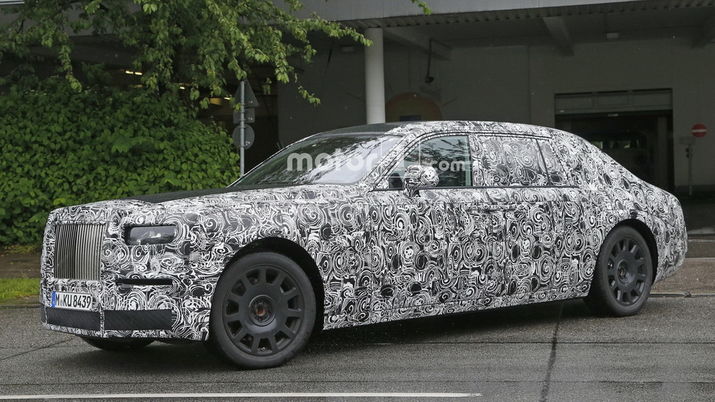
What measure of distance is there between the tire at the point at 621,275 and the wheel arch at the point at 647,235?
5 centimetres

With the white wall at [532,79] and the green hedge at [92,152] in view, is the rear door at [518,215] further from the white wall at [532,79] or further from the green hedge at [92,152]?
the white wall at [532,79]

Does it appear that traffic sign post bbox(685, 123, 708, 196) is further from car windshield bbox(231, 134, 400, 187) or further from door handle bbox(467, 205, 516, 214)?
car windshield bbox(231, 134, 400, 187)

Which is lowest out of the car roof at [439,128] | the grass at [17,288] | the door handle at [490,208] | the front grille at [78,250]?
the grass at [17,288]

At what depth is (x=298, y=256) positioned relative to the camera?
6898mm

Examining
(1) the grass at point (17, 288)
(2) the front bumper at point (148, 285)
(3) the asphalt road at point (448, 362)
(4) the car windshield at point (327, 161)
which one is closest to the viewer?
(3) the asphalt road at point (448, 362)

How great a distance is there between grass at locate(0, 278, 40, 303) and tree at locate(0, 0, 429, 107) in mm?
3604

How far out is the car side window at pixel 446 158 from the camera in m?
7.69

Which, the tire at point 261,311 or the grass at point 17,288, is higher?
the tire at point 261,311

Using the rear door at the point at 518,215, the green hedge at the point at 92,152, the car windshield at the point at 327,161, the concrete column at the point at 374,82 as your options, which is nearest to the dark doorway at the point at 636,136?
the concrete column at the point at 374,82

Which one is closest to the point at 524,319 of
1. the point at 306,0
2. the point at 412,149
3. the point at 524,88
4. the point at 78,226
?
the point at 412,149

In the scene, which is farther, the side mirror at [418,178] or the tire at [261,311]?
the side mirror at [418,178]

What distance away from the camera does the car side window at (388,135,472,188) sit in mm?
7688

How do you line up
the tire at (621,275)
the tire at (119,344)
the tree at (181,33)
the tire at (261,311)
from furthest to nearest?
1. the tree at (181,33)
2. the tire at (621,275)
3. the tire at (119,344)
4. the tire at (261,311)

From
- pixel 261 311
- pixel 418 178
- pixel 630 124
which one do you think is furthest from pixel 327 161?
pixel 630 124
